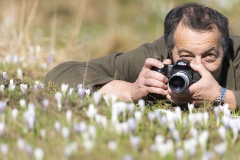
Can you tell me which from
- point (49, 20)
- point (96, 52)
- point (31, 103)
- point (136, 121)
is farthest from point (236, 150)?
point (49, 20)

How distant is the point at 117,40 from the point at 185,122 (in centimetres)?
777

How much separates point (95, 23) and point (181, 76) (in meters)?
14.0

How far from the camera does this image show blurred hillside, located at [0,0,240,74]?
895 cm

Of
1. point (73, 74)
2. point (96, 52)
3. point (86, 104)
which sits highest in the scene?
point (96, 52)

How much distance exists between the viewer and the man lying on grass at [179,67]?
4916 millimetres

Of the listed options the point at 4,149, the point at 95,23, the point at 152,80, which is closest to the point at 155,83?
the point at 152,80

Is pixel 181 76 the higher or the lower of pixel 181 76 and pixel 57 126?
the higher

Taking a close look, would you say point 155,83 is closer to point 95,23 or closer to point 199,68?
point 199,68

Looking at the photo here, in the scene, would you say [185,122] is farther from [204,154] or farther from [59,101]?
[59,101]

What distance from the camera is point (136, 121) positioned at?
390cm

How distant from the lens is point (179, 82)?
4.77m

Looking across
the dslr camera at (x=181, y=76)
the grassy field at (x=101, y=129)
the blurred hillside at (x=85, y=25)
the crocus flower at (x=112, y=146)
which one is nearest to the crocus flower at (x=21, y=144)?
the grassy field at (x=101, y=129)

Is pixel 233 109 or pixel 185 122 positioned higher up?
pixel 233 109

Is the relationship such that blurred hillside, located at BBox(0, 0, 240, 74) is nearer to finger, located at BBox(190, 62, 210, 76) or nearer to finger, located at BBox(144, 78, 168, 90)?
finger, located at BBox(144, 78, 168, 90)
